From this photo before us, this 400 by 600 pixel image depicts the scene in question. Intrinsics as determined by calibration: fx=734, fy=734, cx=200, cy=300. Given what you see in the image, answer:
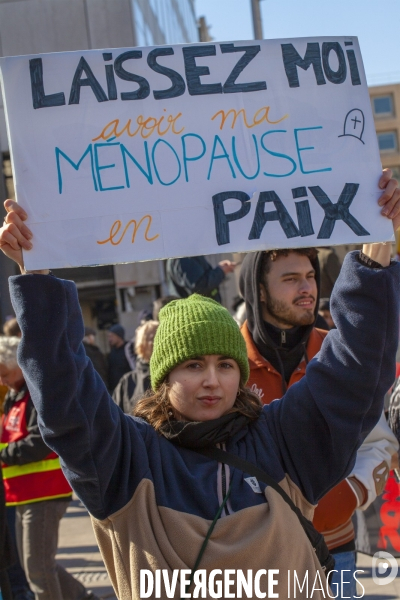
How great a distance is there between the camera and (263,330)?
300cm

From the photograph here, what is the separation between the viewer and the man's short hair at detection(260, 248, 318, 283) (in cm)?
304

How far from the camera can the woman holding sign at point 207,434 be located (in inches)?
74.2

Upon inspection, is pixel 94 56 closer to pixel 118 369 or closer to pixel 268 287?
pixel 268 287

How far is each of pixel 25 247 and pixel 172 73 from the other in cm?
74

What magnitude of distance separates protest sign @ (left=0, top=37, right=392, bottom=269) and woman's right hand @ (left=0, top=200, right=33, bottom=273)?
41 millimetres

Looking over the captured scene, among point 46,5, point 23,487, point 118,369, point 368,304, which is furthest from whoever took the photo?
point 46,5

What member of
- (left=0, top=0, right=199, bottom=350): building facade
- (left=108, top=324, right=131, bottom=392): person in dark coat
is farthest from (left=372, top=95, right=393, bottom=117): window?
(left=108, top=324, right=131, bottom=392): person in dark coat

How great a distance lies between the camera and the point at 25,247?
2119 millimetres

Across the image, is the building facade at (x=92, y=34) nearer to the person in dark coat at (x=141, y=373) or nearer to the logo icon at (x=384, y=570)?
the person in dark coat at (x=141, y=373)

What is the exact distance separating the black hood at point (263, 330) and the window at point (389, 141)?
68.0 m

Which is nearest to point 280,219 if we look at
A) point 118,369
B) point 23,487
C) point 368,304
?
point 368,304

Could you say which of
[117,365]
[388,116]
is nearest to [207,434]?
[117,365]

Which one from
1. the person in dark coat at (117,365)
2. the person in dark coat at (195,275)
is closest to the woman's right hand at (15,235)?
the person in dark coat at (195,275)

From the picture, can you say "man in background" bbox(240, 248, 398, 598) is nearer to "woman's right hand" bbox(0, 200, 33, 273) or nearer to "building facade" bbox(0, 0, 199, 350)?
"woman's right hand" bbox(0, 200, 33, 273)
